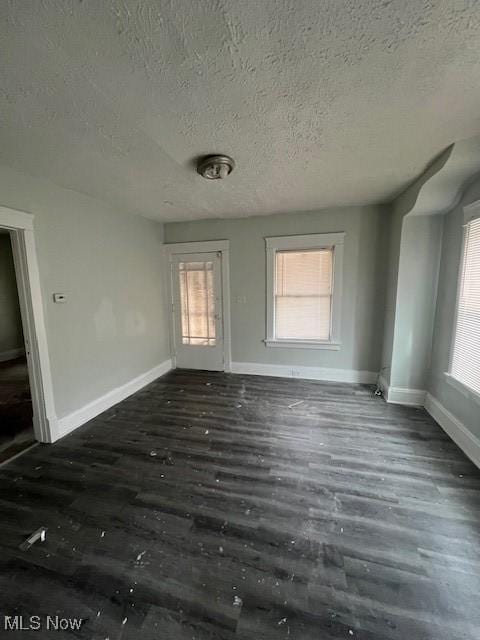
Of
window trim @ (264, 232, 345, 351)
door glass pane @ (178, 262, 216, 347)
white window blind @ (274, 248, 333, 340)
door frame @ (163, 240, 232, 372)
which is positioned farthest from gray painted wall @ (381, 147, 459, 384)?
door glass pane @ (178, 262, 216, 347)

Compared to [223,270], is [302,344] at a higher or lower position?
lower

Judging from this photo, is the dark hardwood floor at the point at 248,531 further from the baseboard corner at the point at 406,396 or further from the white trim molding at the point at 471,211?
the white trim molding at the point at 471,211

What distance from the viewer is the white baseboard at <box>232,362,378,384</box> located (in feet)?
12.6

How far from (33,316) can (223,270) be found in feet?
8.40

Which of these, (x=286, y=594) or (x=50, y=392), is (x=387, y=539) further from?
(x=50, y=392)

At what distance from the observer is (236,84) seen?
1316mm

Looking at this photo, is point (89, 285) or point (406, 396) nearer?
point (89, 285)

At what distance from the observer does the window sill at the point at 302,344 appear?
12.7ft

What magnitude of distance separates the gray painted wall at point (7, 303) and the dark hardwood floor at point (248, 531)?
4.26 meters

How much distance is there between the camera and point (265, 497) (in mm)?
1840

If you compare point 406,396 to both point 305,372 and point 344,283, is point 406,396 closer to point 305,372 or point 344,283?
point 305,372

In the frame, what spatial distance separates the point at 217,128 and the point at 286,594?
8.69ft

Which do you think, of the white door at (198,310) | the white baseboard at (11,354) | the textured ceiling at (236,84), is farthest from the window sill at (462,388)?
the white baseboard at (11,354)

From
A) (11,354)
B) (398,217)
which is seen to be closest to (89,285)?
(398,217)
